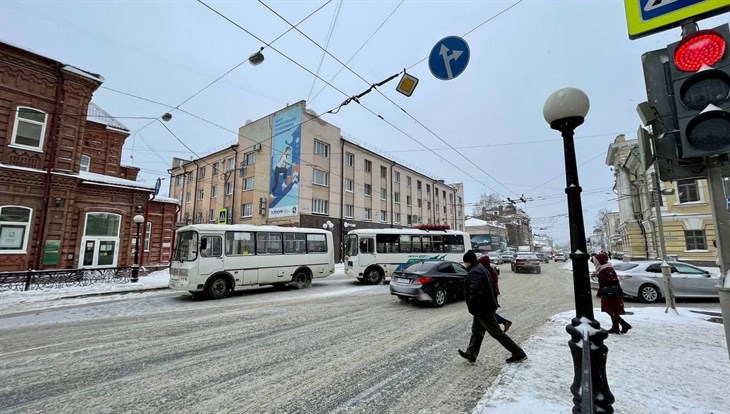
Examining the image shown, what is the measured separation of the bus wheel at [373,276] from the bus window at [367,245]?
101cm

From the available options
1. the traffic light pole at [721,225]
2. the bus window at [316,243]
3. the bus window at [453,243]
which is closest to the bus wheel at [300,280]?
the bus window at [316,243]

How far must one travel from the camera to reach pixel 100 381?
15.0 feet

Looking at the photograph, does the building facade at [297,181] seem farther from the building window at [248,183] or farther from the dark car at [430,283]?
the dark car at [430,283]

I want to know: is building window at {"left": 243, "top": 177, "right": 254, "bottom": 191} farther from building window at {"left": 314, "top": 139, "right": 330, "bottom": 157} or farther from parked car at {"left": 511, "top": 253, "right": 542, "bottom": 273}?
parked car at {"left": 511, "top": 253, "right": 542, "bottom": 273}

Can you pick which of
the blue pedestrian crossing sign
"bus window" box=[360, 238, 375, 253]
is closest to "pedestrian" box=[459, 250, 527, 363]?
the blue pedestrian crossing sign

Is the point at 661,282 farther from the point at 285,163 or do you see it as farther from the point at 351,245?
the point at 285,163

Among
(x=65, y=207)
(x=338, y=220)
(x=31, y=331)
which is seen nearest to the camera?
(x=31, y=331)

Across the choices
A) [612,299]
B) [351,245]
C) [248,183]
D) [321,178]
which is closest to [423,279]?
[612,299]

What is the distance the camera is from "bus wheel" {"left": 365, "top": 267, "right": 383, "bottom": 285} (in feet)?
55.8

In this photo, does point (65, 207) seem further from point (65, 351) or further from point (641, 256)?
point (641, 256)

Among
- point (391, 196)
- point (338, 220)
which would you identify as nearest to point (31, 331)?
point (338, 220)

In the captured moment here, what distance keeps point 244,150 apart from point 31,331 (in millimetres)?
28207

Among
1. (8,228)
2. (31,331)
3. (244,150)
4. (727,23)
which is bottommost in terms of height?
(31,331)

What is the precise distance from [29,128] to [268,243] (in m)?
13.3
